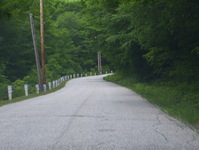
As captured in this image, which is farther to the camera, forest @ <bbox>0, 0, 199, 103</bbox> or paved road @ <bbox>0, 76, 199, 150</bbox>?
forest @ <bbox>0, 0, 199, 103</bbox>

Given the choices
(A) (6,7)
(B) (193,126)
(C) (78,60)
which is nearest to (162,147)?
(B) (193,126)

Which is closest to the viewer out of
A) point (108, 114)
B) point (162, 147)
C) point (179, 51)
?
point (162, 147)

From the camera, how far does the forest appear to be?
1430 cm

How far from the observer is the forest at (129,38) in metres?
14.3

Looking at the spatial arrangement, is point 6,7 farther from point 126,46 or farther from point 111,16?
point 126,46

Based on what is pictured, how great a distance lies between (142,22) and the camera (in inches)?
→ 600

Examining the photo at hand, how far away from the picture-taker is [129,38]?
80.6ft

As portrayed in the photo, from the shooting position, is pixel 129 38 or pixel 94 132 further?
pixel 129 38

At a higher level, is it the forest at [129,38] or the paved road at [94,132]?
the forest at [129,38]

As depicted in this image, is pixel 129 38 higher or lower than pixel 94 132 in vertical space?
higher

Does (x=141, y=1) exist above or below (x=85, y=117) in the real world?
above

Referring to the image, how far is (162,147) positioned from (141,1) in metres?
8.77

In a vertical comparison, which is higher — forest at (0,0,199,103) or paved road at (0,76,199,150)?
forest at (0,0,199,103)

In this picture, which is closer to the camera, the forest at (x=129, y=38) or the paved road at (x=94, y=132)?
the paved road at (x=94, y=132)
